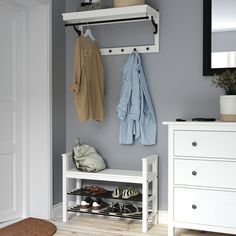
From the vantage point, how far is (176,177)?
10.2ft

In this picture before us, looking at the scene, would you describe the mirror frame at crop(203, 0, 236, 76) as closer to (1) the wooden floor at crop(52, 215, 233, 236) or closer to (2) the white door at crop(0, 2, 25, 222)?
(1) the wooden floor at crop(52, 215, 233, 236)

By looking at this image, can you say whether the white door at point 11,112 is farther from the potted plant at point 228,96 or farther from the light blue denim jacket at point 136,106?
the potted plant at point 228,96

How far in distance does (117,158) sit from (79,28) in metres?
1.32

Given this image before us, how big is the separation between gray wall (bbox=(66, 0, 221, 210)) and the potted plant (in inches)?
10.0

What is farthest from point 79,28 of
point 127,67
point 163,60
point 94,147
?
point 94,147

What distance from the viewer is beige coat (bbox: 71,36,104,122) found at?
138 inches

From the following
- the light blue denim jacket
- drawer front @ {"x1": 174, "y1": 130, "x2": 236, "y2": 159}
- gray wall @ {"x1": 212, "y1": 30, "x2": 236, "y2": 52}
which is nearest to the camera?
drawer front @ {"x1": 174, "y1": 130, "x2": 236, "y2": 159}

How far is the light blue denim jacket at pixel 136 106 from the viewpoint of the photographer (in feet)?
11.6

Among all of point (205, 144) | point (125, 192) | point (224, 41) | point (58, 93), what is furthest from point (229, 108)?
point (58, 93)

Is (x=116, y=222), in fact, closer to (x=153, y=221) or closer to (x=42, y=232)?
(x=153, y=221)

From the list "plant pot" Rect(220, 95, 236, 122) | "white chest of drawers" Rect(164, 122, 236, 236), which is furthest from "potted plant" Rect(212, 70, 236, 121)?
"white chest of drawers" Rect(164, 122, 236, 236)

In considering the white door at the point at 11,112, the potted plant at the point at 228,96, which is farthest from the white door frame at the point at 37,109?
the potted plant at the point at 228,96

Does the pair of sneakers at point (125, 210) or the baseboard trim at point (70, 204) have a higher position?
the pair of sneakers at point (125, 210)

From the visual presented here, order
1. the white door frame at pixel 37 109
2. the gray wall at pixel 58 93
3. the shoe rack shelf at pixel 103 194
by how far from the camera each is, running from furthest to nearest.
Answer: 1. the gray wall at pixel 58 93
2. the white door frame at pixel 37 109
3. the shoe rack shelf at pixel 103 194
